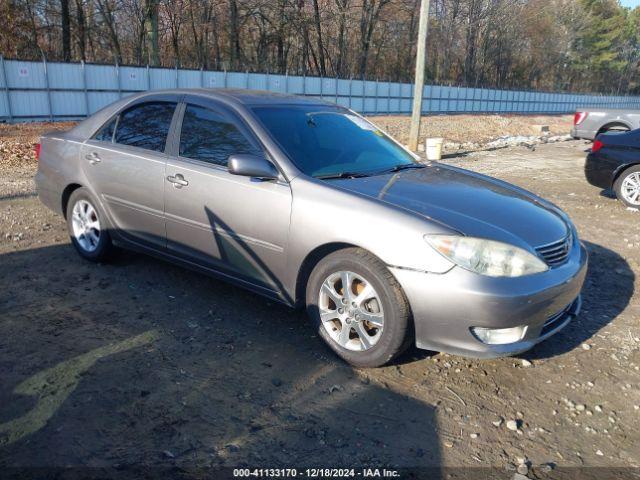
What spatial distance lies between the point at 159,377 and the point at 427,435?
1.60 meters

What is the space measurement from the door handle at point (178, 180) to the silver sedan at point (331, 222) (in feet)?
0.06

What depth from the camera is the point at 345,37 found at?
156 ft

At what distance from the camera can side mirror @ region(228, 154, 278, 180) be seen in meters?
3.61

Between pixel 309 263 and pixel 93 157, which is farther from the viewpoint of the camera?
pixel 93 157

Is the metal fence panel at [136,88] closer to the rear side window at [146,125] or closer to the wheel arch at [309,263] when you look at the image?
the rear side window at [146,125]

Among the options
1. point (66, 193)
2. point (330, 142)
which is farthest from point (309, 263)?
point (66, 193)

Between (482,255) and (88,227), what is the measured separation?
3692mm

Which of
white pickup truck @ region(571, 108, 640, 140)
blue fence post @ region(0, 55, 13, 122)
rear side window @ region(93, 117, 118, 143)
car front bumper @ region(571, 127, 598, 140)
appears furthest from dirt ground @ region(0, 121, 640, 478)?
blue fence post @ region(0, 55, 13, 122)

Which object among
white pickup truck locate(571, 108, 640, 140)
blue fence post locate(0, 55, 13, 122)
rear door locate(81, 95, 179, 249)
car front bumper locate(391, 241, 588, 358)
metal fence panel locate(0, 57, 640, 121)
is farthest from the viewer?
metal fence panel locate(0, 57, 640, 121)

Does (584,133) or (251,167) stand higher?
(251,167)

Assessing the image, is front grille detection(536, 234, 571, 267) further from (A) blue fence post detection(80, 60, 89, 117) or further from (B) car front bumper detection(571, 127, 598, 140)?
(A) blue fence post detection(80, 60, 89, 117)

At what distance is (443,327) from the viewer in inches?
123

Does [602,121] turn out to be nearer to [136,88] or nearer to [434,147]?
[434,147]

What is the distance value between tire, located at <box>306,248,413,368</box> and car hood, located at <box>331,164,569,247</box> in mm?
452
